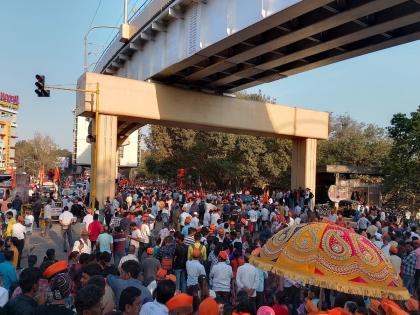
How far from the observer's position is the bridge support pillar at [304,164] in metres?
30.7

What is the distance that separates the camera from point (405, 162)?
30.9 m

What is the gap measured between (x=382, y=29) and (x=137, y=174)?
76.3m

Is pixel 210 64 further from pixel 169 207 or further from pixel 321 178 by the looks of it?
pixel 321 178

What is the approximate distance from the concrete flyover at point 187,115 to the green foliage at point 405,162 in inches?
212

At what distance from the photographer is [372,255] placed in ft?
16.4

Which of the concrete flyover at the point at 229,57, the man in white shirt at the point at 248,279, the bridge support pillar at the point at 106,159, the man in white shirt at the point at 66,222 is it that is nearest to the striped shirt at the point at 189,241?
the man in white shirt at the point at 248,279

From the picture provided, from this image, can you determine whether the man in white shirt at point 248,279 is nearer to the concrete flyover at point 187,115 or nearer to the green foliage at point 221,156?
the concrete flyover at point 187,115

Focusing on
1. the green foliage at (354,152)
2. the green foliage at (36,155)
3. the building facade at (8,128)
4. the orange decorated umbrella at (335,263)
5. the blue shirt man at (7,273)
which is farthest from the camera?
the green foliage at (36,155)

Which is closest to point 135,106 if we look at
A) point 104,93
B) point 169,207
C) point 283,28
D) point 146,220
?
point 104,93

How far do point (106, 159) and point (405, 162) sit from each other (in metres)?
21.7

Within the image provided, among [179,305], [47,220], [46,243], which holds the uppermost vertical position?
[179,305]

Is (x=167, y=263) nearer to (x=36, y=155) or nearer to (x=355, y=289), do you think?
(x=355, y=289)

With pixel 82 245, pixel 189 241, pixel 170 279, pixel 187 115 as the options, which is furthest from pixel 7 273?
pixel 187 115

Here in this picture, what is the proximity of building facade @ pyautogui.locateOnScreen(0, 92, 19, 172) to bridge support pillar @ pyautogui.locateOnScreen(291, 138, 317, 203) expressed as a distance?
54932mm
